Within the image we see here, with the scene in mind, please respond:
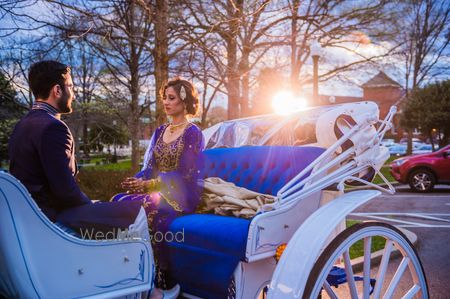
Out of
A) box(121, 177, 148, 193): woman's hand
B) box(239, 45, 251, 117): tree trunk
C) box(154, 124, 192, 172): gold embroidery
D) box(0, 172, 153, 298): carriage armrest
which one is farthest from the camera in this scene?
box(239, 45, 251, 117): tree trunk

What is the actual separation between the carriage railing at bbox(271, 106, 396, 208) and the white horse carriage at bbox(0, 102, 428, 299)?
10 mm

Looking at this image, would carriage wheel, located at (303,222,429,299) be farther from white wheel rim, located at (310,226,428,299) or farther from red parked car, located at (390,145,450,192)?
red parked car, located at (390,145,450,192)

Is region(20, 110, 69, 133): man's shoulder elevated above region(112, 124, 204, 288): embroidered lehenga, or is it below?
above

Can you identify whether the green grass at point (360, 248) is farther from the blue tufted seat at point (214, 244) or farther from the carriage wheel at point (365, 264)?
the carriage wheel at point (365, 264)

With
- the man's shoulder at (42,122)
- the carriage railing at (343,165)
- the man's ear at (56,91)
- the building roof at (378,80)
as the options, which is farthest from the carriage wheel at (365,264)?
the building roof at (378,80)

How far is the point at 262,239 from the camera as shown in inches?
106

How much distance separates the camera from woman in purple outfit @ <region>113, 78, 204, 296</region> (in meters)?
3.12

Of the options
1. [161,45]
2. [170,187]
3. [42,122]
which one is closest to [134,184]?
[170,187]

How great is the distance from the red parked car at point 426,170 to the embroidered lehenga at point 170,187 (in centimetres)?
1131

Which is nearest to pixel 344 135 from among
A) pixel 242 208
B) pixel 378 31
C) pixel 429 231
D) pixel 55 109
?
pixel 242 208

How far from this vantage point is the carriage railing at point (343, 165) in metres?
2.99

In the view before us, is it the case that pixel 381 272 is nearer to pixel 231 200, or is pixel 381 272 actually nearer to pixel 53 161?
pixel 231 200

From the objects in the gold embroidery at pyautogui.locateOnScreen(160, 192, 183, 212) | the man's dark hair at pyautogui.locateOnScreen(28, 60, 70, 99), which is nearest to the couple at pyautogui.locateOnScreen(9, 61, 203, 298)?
the man's dark hair at pyautogui.locateOnScreen(28, 60, 70, 99)

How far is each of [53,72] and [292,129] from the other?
2469mm
